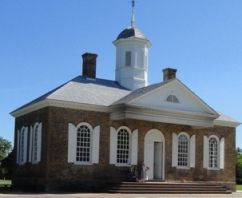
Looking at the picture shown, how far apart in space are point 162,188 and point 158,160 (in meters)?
4.15

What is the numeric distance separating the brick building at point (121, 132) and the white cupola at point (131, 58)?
0.07m

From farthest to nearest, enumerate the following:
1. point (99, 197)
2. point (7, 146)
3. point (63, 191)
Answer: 1. point (7, 146)
2. point (63, 191)
3. point (99, 197)

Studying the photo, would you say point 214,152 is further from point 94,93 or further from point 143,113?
point 94,93

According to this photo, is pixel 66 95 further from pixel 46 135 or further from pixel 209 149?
pixel 209 149

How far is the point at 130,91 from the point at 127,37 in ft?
14.6

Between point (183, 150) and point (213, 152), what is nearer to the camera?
point (183, 150)

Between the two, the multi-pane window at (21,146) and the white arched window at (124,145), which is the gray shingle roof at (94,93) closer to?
the multi-pane window at (21,146)

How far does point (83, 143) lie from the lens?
3067 cm

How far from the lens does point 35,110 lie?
32.2m

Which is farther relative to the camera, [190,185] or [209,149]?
[209,149]

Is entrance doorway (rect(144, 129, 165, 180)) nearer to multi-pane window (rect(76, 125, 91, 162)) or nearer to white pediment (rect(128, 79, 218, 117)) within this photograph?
white pediment (rect(128, 79, 218, 117))

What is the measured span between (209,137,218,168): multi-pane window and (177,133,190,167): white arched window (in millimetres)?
2248

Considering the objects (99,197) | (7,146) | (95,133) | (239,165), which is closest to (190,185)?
(95,133)

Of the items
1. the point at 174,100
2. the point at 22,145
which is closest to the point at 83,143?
the point at 22,145
